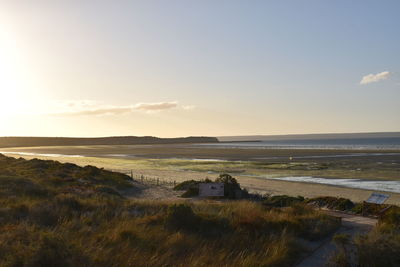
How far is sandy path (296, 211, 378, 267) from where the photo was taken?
29.3 ft

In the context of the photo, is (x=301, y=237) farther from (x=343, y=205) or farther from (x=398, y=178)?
(x=398, y=178)

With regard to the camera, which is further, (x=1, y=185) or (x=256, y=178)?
(x=256, y=178)

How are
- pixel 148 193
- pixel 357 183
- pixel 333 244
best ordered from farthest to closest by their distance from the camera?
pixel 357 183, pixel 148 193, pixel 333 244

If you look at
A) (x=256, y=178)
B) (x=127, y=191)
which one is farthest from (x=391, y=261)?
(x=256, y=178)

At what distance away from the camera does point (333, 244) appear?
34.1 ft

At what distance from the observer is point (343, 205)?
19.1 meters

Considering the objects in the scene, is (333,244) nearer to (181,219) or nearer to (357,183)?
(181,219)

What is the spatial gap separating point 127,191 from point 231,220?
17.5 m

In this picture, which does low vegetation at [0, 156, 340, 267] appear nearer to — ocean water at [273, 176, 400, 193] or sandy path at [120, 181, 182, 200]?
sandy path at [120, 181, 182, 200]

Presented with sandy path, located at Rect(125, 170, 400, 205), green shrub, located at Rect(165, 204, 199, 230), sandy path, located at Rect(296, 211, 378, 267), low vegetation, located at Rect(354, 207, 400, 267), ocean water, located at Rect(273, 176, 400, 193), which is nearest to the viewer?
low vegetation, located at Rect(354, 207, 400, 267)

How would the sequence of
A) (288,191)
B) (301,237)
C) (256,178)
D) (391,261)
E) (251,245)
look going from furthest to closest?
(256,178) < (288,191) < (301,237) < (251,245) < (391,261)

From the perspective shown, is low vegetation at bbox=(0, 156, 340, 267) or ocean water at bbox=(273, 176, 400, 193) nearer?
low vegetation at bbox=(0, 156, 340, 267)

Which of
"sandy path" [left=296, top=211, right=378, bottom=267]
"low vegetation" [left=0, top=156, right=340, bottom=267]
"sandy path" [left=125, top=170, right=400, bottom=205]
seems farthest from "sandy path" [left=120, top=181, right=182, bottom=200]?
"sandy path" [left=296, top=211, right=378, bottom=267]

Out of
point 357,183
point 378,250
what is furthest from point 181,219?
point 357,183
